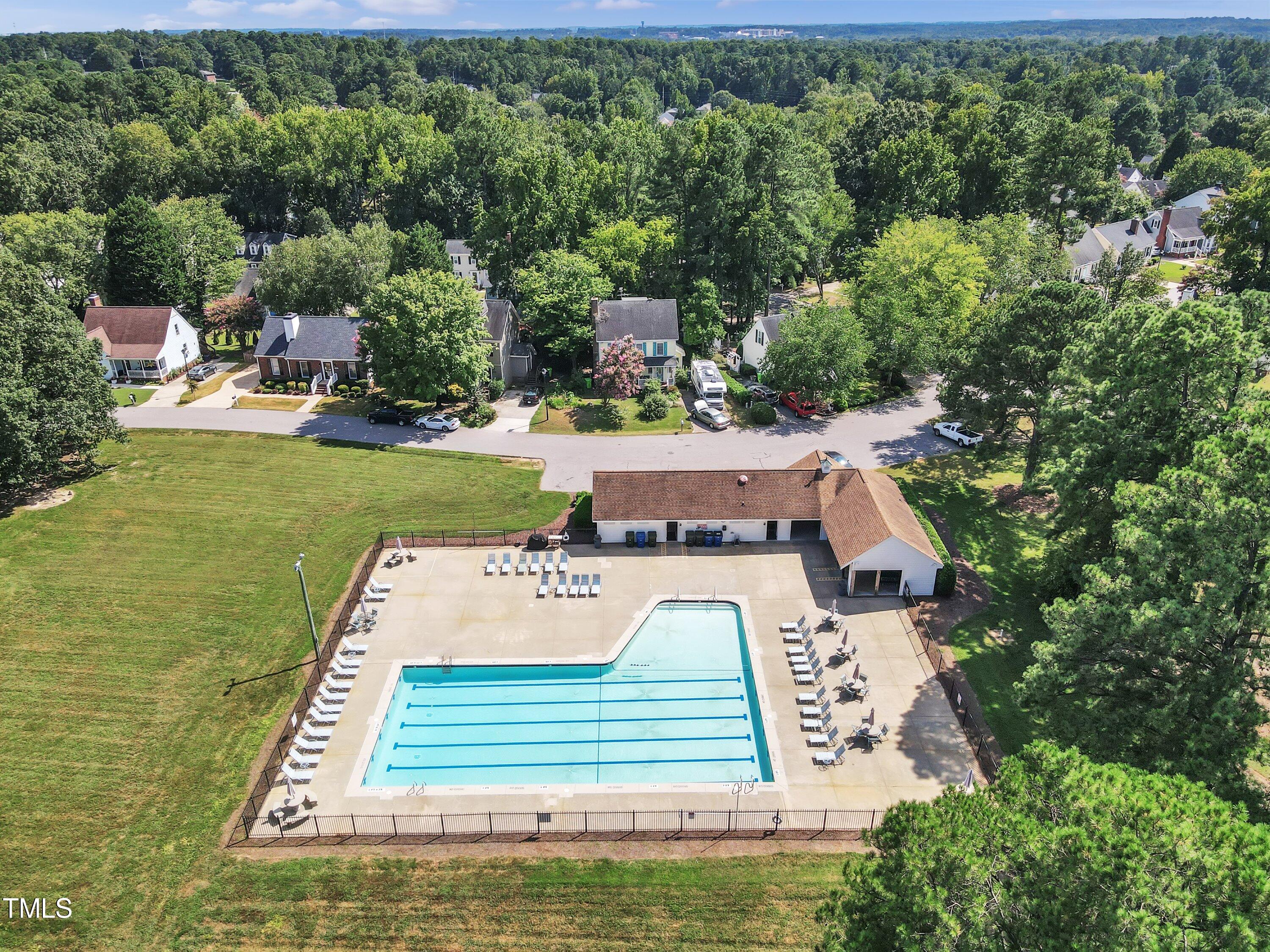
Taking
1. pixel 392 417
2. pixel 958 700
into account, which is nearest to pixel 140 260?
pixel 392 417

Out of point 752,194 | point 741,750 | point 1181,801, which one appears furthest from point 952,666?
point 752,194

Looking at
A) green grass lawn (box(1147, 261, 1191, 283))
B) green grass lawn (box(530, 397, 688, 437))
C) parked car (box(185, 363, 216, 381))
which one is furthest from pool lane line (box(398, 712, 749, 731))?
green grass lawn (box(1147, 261, 1191, 283))

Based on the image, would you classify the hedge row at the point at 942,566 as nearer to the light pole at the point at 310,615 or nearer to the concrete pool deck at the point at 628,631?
the concrete pool deck at the point at 628,631

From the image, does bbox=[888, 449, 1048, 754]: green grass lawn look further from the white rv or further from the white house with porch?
the white rv

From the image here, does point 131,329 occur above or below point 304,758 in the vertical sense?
above

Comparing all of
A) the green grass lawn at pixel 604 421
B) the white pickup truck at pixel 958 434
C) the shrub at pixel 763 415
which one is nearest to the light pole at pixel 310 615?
the green grass lawn at pixel 604 421

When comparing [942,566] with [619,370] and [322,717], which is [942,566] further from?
[619,370]
